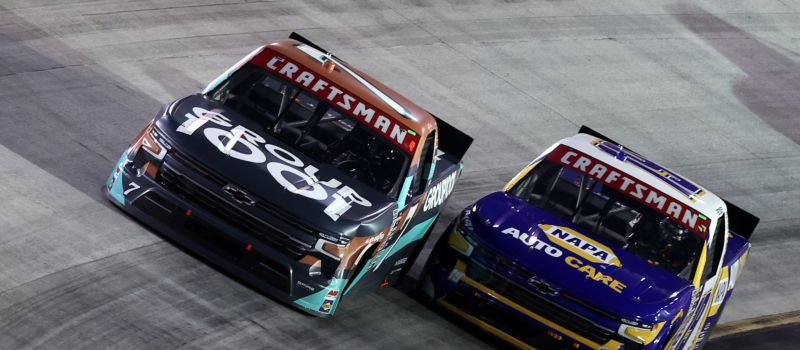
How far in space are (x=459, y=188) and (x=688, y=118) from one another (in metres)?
6.71

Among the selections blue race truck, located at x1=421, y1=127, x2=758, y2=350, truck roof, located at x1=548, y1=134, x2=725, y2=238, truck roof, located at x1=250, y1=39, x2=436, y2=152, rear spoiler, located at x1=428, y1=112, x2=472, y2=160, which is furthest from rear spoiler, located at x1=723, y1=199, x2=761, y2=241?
truck roof, located at x1=250, y1=39, x2=436, y2=152

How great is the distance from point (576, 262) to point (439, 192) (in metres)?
1.52

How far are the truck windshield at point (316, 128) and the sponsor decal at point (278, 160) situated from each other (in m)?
0.30

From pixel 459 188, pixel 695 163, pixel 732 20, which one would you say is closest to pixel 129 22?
pixel 459 188

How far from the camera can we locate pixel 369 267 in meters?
10.2

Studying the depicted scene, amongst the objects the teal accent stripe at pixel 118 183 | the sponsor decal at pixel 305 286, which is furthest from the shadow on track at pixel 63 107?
the sponsor decal at pixel 305 286

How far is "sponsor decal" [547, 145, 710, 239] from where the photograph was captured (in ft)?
37.2

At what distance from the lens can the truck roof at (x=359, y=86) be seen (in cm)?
1072

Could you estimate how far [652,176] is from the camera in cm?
1177

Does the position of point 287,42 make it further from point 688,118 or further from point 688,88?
point 688,88

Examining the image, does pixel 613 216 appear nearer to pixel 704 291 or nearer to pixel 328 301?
pixel 704 291

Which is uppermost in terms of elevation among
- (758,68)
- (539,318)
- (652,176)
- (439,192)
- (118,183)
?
(758,68)

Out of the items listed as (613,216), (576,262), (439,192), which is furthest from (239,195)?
(613,216)

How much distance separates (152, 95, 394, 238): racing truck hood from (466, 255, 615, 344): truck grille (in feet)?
3.41
